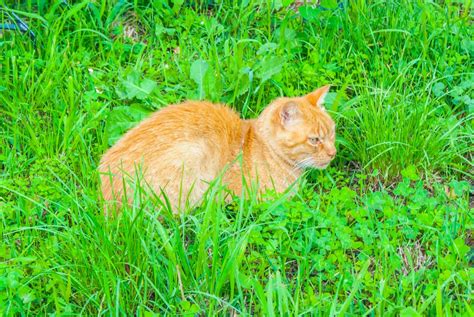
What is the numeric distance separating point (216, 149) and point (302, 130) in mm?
548

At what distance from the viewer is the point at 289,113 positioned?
4543 mm

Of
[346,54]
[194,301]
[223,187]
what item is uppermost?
[346,54]

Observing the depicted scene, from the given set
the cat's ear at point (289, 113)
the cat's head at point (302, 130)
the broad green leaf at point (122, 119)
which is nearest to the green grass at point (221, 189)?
the broad green leaf at point (122, 119)

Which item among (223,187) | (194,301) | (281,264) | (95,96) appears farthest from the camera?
(95,96)

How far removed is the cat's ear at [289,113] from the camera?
4.48m

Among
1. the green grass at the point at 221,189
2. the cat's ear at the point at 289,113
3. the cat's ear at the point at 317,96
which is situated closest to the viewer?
the green grass at the point at 221,189

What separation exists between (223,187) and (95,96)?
1366mm

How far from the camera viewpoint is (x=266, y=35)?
5523 mm

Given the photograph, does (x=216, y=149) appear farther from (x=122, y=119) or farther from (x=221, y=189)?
(x=122, y=119)

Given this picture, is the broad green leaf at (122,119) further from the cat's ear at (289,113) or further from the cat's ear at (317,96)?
the cat's ear at (317,96)

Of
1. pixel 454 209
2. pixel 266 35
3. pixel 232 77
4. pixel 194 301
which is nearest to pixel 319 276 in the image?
pixel 194 301

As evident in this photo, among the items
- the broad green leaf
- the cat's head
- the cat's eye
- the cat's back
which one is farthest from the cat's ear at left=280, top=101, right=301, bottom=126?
the broad green leaf

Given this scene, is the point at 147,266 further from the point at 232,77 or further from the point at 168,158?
the point at 232,77

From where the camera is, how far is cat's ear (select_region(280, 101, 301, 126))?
14.7ft
